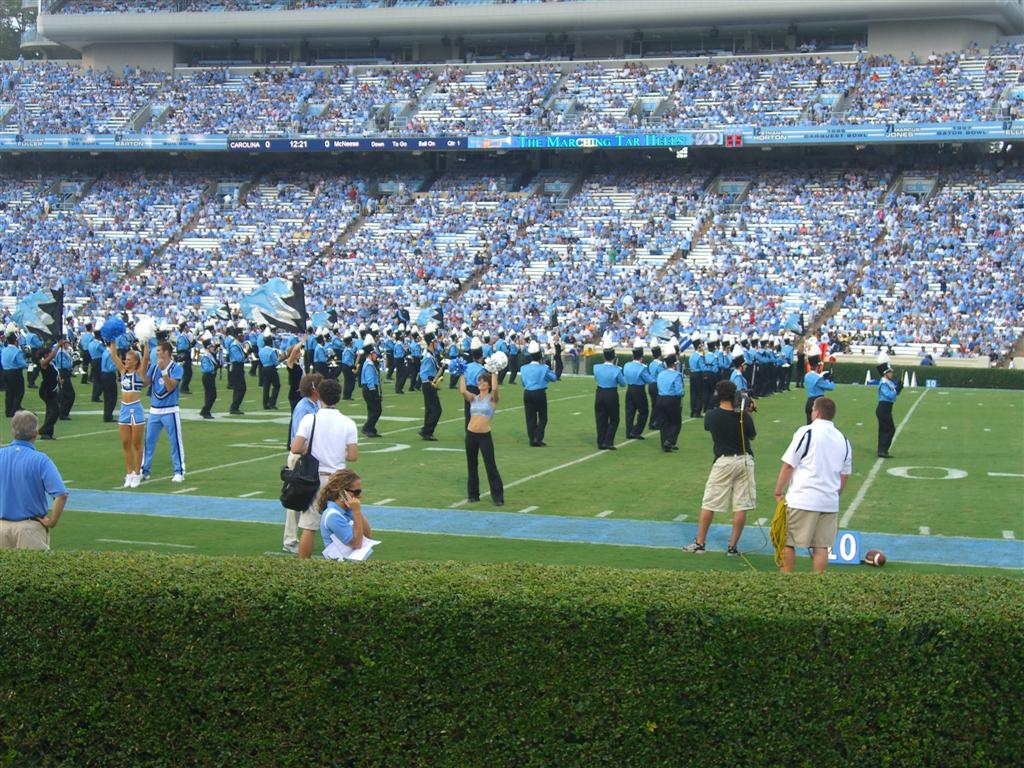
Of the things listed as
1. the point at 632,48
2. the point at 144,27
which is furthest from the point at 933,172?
the point at 144,27

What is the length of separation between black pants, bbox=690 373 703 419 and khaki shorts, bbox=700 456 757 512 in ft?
45.1

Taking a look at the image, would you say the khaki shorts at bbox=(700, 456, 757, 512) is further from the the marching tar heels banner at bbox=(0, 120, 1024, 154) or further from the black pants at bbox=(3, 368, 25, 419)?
the the marching tar heels banner at bbox=(0, 120, 1024, 154)

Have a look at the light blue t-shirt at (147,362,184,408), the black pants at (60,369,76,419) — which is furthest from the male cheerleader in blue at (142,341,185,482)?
the black pants at (60,369,76,419)

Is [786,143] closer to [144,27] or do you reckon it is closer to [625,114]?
[625,114]

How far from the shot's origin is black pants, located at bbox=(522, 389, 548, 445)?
18406mm

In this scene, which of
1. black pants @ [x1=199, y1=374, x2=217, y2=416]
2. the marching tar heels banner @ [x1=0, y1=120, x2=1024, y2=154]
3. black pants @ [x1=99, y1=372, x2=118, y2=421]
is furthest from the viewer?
the marching tar heels banner @ [x1=0, y1=120, x2=1024, y2=154]

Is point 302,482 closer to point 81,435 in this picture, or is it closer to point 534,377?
point 534,377

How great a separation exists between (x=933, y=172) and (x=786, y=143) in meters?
5.61

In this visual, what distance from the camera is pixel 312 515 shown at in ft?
29.4

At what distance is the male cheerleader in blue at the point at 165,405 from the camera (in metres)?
13.4

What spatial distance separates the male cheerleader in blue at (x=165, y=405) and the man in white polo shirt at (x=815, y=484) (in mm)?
7075

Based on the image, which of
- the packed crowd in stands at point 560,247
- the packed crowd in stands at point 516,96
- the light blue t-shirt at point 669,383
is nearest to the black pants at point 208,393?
the light blue t-shirt at point 669,383

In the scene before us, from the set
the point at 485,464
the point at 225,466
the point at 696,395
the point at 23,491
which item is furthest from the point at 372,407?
the point at 23,491

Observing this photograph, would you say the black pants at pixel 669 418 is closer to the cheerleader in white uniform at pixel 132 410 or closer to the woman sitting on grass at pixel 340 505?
the cheerleader in white uniform at pixel 132 410
